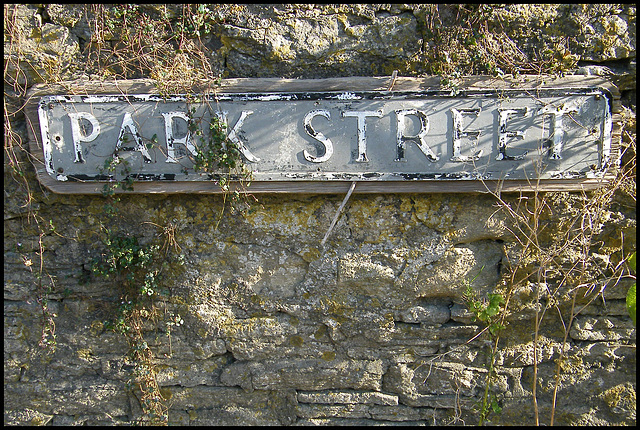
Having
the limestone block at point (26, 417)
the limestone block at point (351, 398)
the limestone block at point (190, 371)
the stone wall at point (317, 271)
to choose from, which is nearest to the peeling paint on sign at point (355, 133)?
the stone wall at point (317, 271)

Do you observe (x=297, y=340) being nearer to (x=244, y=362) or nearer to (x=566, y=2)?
(x=244, y=362)

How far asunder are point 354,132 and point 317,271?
2.59 feet

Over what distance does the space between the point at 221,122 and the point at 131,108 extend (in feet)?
1.58

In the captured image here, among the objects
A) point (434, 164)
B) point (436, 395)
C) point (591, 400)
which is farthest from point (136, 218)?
point (591, 400)

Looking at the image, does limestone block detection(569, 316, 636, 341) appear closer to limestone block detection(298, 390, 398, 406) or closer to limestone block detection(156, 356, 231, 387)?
limestone block detection(298, 390, 398, 406)

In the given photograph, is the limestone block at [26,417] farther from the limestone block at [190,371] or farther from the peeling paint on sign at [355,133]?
the peeling paint on sign at [355,133]

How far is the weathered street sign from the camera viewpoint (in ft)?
7.12

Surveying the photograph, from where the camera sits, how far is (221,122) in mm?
2156

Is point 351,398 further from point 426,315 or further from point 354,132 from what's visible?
point 354,132

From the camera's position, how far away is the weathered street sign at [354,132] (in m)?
2.17

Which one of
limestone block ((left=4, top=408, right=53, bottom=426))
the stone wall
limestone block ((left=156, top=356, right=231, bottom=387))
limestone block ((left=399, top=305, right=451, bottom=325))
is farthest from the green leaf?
limestone block ((left=4, top=408, right=53, bottom=426))

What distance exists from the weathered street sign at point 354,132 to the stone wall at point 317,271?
0.44 feet

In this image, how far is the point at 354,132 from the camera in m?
2.19

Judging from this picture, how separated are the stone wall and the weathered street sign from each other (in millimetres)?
134
